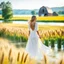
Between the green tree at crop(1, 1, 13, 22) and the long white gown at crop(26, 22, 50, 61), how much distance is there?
306mm

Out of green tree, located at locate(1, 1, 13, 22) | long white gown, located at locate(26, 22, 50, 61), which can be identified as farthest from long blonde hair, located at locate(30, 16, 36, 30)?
green tree, located at locate(1, 1, 13, 22)

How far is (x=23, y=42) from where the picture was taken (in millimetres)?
2264

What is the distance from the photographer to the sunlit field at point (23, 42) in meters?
2.23

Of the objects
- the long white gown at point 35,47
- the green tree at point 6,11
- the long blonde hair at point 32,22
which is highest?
the green tree at point 6,11

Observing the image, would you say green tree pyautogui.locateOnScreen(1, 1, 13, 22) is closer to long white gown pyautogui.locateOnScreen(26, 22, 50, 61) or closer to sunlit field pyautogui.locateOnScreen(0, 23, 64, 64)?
sunlit field pyautogui.locateOnScreen(0, 23, 64, 64)

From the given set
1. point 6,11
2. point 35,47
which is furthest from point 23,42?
point 6,11

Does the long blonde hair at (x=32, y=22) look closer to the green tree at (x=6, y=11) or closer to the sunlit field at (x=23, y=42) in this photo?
the sunlit field at (x=23, y=42)

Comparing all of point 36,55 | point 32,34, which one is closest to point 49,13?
point 32,34

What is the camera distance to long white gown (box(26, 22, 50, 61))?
2219 millimetres

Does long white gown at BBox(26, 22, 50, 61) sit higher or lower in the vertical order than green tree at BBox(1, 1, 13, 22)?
lower

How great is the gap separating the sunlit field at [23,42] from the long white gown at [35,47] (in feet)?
0.12

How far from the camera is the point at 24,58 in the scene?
225 centimetres

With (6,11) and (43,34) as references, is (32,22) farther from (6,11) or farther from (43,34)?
(6,11)

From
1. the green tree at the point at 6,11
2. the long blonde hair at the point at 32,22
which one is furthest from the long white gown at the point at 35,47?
the green tree at the point at 6,11
